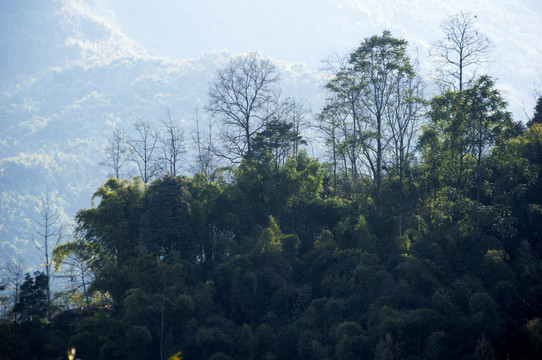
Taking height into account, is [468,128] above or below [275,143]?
below

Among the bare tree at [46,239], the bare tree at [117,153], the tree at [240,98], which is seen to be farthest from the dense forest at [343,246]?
the bare tree at [117,153]

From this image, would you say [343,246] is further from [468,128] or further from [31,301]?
[31,301]

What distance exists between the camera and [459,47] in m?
26.4

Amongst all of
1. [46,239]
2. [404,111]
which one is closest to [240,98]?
[404,111]

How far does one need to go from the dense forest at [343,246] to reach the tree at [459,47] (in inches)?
3.7

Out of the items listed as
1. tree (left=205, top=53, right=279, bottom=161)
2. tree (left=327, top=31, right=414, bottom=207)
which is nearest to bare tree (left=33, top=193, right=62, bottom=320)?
tree (left=205, top=53, right=279, bottom=161)

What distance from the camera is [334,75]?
32.2 meters

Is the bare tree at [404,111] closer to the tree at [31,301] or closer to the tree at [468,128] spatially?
the tree at [468,128]

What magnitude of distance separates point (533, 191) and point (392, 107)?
8.95m

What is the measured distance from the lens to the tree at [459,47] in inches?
1024

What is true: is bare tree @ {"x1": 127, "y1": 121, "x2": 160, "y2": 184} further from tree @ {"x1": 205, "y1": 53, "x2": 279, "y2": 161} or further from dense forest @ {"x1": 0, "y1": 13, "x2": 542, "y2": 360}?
tree @ {"x1": 205, "y1": 53, "x2": 279, "y2": 161}

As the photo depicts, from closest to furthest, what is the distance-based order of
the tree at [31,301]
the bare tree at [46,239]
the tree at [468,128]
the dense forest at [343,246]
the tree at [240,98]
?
1. the dense forest at [343,246]
2. the tree at [468,128]
3. the tree at [31,301]
4. the bare tree at [46,239]
5. the tree at [240,98]

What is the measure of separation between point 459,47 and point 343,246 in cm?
1185

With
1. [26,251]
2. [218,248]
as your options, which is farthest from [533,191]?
[26,251]
